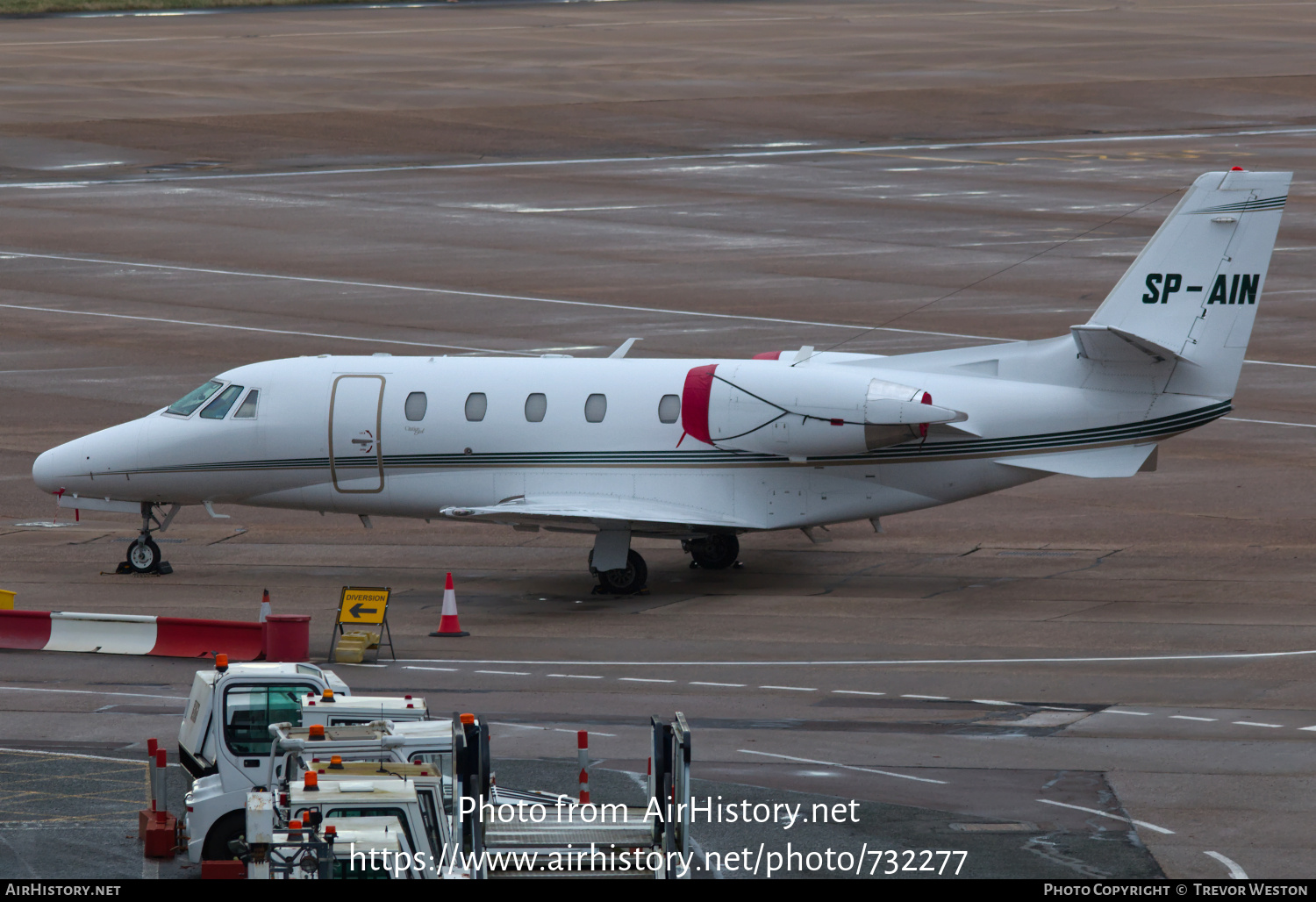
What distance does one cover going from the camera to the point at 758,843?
17.6 m

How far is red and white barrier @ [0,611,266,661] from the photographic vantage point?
84.5ft

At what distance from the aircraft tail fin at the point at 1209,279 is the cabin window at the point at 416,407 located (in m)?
10.6

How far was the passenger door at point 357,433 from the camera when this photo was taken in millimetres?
30547

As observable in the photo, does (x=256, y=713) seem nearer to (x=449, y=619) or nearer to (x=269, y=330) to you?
(x=449, y=619)

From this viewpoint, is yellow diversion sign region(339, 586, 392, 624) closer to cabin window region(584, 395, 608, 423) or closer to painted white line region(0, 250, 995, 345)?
cabin window region(584, 395, 608, 423)

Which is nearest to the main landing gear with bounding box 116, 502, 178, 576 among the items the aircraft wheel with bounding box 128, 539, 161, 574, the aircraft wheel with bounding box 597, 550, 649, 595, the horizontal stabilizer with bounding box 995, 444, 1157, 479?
the aircraft wheel with bounding box 128, 539, 161, 574

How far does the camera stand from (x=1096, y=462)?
94.3 ft

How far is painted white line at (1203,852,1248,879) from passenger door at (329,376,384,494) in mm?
17131

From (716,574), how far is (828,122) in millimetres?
54964

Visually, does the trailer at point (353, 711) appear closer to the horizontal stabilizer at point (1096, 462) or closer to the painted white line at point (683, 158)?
the horizontal stabilizer at point (1096, 462)

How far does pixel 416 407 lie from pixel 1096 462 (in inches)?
434

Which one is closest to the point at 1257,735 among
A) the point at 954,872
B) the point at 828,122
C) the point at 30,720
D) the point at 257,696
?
the point at 954,872

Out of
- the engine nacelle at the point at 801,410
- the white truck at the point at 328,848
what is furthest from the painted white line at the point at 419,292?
the white truck at the point at 328,848

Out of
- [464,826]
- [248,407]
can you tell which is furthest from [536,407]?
[464,826]
